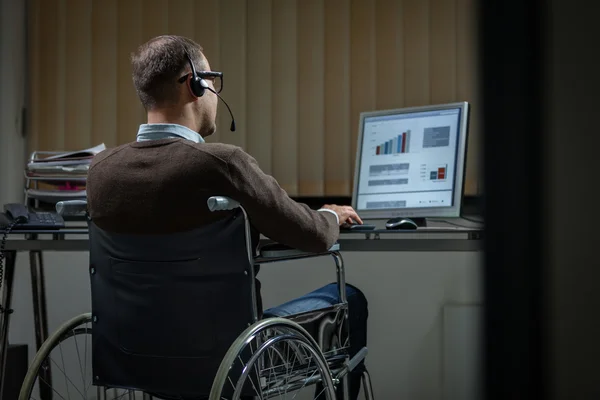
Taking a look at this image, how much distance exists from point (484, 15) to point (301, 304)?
1.30m

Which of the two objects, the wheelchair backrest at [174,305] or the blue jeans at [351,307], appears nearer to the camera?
the wheelchair backrest at [174,305]

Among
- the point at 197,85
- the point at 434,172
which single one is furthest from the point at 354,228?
the point at 197,85

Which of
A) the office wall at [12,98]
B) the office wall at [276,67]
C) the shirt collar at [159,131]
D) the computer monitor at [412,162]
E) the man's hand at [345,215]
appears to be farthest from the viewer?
the office wall at [12,98]

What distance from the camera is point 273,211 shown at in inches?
54.2

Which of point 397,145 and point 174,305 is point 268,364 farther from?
point 397,145

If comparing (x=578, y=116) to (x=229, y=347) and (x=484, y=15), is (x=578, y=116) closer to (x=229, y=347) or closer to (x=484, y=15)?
(x=484, y=15)

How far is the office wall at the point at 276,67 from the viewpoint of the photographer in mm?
2627

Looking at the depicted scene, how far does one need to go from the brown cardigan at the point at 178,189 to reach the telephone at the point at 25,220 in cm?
56

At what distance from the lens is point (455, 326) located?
95.2 inches

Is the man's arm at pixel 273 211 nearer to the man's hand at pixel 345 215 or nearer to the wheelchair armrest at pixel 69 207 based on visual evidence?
the man's hand at pixel 345 215

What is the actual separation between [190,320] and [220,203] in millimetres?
255

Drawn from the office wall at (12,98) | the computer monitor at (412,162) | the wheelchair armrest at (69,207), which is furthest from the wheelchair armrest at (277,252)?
Answer: the office wall at (12,98)

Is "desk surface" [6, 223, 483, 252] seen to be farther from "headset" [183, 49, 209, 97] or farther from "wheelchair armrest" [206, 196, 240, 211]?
→ "wheelchair armrest" [206, 196, 240, 211]

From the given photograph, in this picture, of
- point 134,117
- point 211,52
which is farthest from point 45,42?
point 211,52
